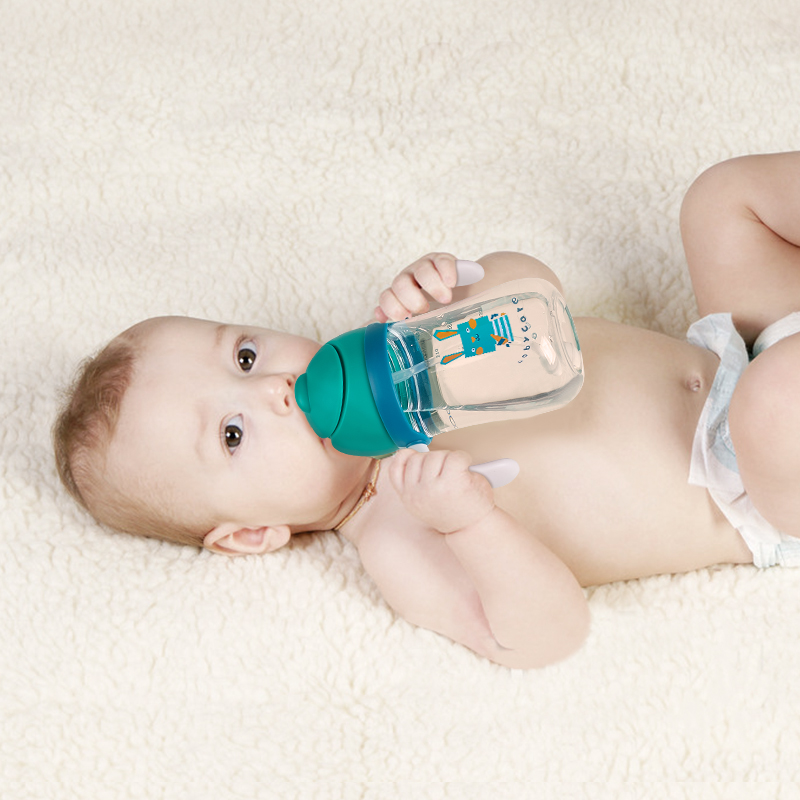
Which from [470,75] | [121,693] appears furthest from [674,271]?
[121,693]

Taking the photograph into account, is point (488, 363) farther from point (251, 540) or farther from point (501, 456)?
point (251, 540)

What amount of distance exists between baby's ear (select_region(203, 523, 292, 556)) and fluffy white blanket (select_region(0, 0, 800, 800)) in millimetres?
27

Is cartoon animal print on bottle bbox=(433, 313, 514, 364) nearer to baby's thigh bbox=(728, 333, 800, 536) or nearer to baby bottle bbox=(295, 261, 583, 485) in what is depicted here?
baby bottle bbox=(295, 261, 583, 485)

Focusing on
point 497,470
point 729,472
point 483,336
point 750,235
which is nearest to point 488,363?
point 483,336

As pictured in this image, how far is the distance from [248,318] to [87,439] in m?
0.39

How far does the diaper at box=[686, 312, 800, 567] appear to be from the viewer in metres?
1.24

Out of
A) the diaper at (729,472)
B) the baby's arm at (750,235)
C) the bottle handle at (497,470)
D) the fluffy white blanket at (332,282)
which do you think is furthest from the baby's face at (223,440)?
the baby's arm at (750,235)

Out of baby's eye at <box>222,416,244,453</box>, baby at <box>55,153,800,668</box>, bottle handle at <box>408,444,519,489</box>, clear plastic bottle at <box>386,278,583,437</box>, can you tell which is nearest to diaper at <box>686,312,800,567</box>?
baby at <box>55,153,800,668</box>

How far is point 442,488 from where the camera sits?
1.09 meters

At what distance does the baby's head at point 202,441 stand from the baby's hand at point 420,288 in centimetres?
13

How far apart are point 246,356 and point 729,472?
0.66 meters

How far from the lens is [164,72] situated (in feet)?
5.80

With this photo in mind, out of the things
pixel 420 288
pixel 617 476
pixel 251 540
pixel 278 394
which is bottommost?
pixel 251 540

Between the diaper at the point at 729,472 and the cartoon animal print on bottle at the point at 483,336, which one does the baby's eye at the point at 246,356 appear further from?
the diaper at the point at 729,472
